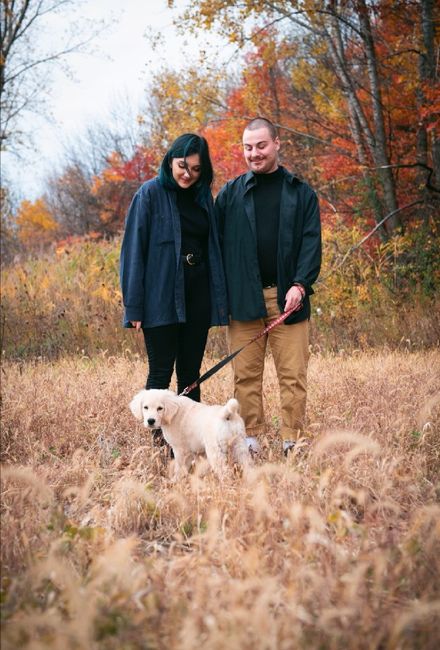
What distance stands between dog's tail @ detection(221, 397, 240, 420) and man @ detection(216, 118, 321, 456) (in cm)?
75

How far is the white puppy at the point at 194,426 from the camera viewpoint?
3.85 meters

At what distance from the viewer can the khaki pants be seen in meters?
4.55

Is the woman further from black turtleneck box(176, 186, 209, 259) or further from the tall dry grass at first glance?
the tall dry grass

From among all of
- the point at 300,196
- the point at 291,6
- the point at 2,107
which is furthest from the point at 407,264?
the point at 2,107

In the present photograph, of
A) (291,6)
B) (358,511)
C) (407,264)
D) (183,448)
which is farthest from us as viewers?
(291,6)

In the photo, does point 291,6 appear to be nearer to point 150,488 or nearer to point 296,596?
point 150,488

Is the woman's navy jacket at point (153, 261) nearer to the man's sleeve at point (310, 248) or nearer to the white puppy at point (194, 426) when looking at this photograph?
the white puppy at point (194, 426)

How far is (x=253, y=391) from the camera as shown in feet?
15.6

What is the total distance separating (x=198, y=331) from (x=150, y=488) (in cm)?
129

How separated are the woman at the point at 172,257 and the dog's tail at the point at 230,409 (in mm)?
786

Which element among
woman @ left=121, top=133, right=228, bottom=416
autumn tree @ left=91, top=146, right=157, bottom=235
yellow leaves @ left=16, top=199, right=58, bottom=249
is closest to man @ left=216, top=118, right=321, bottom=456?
woman @ left=121, top=133, right=228, bottom=416

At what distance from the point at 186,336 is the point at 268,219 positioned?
1065mm

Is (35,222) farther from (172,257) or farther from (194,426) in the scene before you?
(194,426)

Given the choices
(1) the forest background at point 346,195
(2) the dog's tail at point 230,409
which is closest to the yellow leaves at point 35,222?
(1) the forest background at point 346,195
